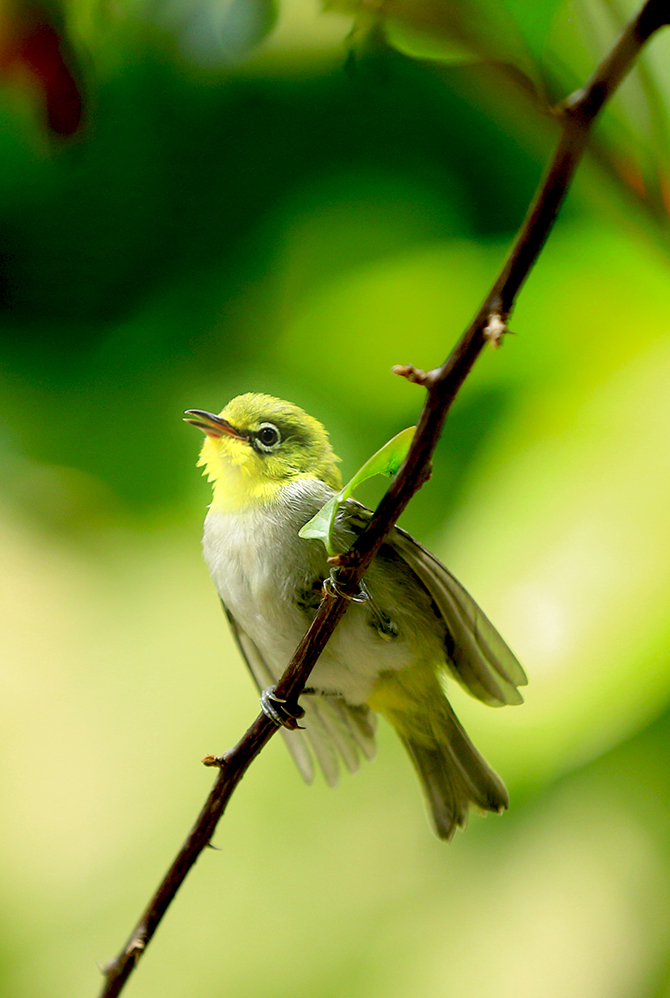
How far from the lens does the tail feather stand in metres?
0.67

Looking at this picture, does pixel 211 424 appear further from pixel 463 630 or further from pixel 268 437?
pixel 463 630

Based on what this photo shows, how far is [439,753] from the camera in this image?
0.71 meters

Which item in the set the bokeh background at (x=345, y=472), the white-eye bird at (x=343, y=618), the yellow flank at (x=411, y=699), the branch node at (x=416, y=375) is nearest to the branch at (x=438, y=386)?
the branch node at (x=416, y=375)

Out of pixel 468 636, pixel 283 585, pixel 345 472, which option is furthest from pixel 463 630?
pixel 345 472

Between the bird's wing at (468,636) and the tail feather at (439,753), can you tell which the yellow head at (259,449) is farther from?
the tail feather at (439,753)

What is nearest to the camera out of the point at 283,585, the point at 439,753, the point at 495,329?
the point at 495,329

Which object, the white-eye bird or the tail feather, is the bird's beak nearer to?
the white-eye bird

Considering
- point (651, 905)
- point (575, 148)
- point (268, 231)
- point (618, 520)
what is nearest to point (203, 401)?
point (268, 231)

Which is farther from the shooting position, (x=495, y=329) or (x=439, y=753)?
(x=439, y=753)

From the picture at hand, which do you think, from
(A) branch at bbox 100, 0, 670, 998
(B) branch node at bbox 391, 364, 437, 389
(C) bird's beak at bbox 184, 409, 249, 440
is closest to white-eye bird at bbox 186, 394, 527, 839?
(C) bird's beak at bbox 184, 409, 249, 440

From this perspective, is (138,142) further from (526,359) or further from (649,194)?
(649,194)

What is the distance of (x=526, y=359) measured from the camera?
100 centimetres

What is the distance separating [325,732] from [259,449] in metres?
0.32

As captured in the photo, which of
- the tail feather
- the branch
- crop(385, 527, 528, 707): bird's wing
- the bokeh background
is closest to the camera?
the branch
